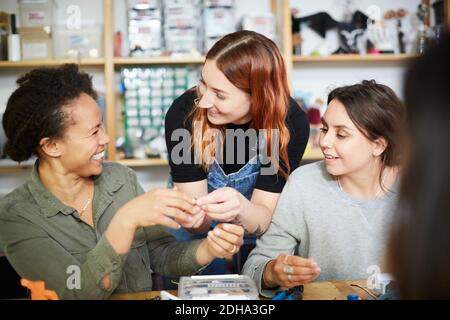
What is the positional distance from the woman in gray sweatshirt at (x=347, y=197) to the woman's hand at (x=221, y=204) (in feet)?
0.39

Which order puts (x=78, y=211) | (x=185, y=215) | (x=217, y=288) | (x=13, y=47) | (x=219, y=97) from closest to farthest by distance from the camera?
(x=217, y=288), (x=185, y=215), (x=78, y=211), (x=219, y=97), (x=13, y=47)

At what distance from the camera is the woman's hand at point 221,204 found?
96 cm

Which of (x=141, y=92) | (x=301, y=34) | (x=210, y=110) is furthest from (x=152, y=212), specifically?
(x=301, y=34)

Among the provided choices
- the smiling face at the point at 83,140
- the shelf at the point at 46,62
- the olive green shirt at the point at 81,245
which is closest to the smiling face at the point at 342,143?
the olive green shirt at the point at 81,245

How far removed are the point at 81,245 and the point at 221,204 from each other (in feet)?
0.91

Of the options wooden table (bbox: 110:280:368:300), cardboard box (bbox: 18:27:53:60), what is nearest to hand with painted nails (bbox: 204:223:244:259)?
wooden table (bbox: 110:280:368:300)

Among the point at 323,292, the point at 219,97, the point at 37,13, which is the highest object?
the point at 37,13

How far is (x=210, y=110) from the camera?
3.80 feet

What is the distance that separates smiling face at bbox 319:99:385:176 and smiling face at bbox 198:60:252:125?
7.6 inches

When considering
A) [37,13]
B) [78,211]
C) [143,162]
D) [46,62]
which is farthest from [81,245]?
[37,13]

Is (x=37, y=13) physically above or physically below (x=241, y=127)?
above

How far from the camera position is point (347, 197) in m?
1.13

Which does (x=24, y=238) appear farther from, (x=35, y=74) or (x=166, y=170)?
(x=166, y=170)

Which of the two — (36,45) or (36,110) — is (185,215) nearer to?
(36,110)
